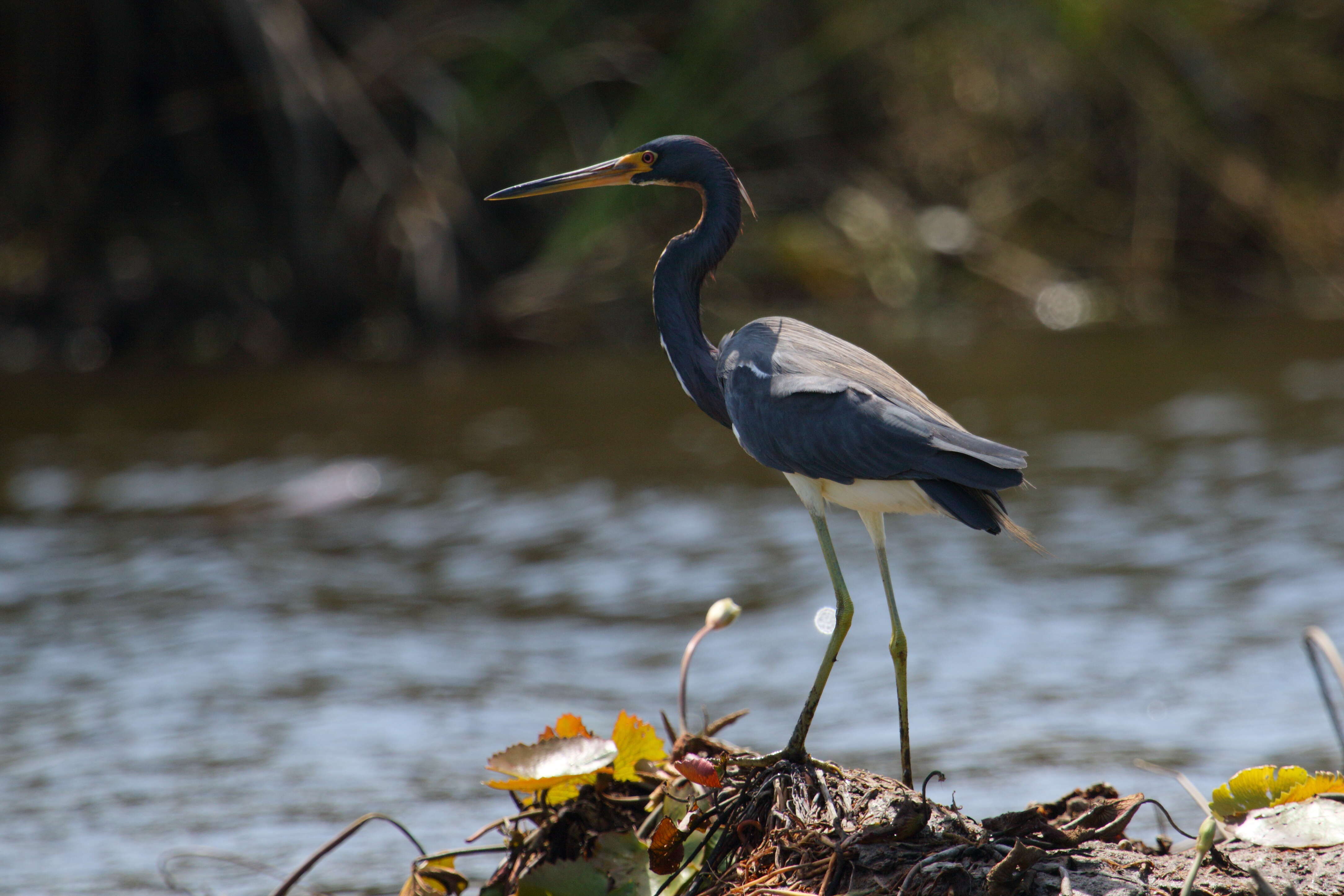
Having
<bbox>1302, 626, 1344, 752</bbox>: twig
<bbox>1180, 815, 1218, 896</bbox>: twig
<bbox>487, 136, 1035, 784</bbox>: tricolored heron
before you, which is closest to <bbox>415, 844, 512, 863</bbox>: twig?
<bbox>487, 136, 1035, 784</bbox>: tricolored heron

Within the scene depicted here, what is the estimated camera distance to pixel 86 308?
36.5ft

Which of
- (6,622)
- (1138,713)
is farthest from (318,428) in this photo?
(1138,713)

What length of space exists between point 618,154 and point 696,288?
7184 mm

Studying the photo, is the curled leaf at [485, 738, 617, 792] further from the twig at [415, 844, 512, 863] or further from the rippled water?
the rippled water

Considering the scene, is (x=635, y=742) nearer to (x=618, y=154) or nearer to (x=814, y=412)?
(x=814, y=412)

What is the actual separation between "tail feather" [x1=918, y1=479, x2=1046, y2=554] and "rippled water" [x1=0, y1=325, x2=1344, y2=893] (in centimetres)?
113

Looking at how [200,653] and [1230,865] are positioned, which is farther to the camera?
[200,653]

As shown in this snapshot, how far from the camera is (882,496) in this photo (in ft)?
10.8

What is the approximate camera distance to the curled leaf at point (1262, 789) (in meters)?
2.94

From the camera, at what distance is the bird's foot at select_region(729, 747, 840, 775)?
2.96 m

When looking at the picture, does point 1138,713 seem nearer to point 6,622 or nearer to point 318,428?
point 6,622

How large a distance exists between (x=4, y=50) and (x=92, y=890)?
9463 millimetres

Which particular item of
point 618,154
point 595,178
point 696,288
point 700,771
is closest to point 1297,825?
point 700,771

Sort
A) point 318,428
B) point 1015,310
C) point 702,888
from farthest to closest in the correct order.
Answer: point 1015,310 → point 318,428 → point 702,888
